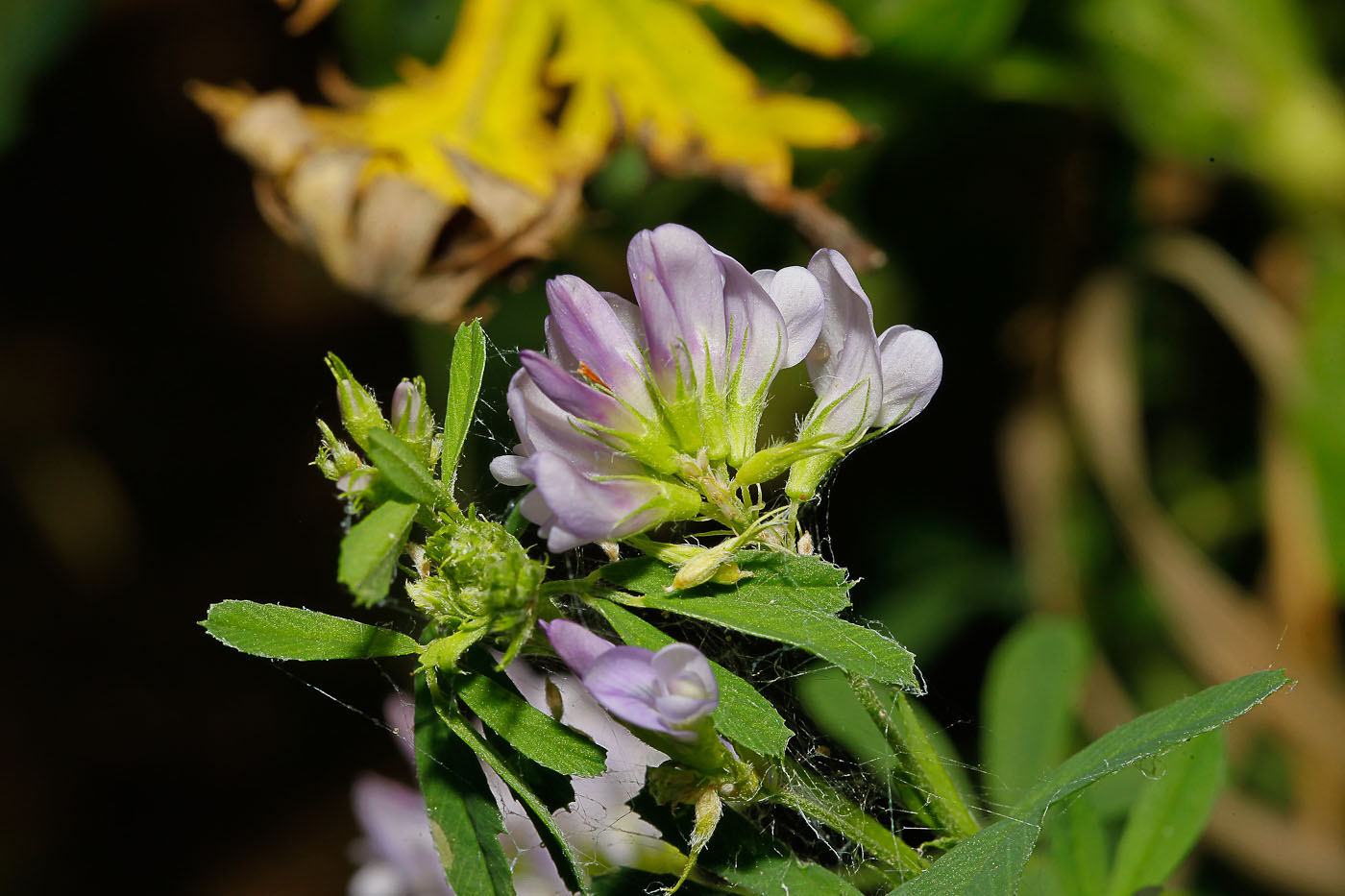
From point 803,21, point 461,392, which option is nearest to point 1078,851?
point 461,392

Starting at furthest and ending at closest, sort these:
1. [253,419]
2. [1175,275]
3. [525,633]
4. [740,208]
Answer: [253,419] → [1175,275] → [740,208] → [525,633]

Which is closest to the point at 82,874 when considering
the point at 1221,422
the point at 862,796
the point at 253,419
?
the point at 253,419

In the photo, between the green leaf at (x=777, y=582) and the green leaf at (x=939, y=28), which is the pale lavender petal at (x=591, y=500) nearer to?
the green leaf at (x=777, y=582)

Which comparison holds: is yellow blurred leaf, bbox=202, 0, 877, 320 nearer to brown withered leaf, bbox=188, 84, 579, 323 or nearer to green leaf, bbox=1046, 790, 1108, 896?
brown withered leaf, bbox=188, 84, 579, 323

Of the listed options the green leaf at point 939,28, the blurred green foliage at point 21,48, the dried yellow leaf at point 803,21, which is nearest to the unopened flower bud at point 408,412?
the dried yellow leaf at point 803,21

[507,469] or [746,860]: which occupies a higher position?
[507,469]

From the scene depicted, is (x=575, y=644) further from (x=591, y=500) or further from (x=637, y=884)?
(x=637, y=884)

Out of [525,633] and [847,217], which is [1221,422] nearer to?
[847,217]
